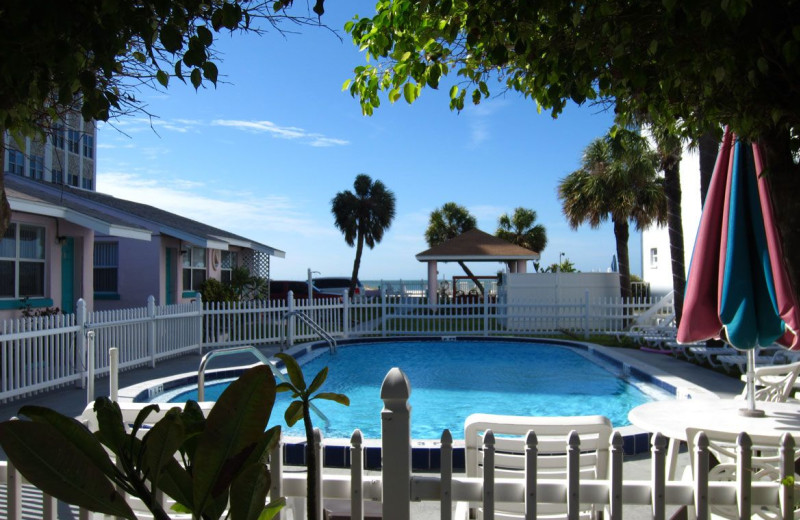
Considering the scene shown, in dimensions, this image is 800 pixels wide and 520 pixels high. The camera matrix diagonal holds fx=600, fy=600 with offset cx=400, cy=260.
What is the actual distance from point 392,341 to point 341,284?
1556 centimetres

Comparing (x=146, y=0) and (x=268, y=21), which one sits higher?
(x=268, y=21)

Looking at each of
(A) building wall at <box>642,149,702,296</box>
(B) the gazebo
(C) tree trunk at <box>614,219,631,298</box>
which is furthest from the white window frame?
(A) building wall at <box>642,149,702,296</box>

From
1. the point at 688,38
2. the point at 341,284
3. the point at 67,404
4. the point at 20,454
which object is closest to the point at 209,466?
the point at 20,454

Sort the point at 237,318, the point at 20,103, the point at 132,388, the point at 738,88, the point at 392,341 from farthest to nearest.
Answer: the point at 392,341 → the point at 237,318 → the point at 132,388 → the point at 738,88 → the point at 20,103

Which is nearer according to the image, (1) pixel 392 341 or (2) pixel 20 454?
(2) pixel 20 454

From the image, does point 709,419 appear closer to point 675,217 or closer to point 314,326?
point 314,326

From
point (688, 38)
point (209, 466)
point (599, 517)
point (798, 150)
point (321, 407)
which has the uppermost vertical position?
point (688, 38)

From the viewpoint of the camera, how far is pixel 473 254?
23.4 metres

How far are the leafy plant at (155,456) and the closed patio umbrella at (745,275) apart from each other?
3.34 meters

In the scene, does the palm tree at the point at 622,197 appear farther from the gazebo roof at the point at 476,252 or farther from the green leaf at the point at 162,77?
the green leaf at the point at 162,77

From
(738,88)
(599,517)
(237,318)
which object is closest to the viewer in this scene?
(738,88)

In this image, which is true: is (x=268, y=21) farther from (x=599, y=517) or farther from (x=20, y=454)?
(x=599, y=517)

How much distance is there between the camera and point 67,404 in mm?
8656

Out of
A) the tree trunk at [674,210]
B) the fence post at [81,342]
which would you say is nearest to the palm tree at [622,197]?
the tree trunk at [674,210]
